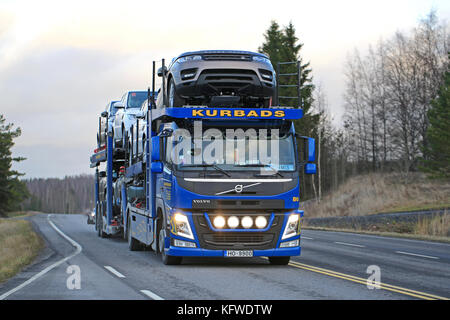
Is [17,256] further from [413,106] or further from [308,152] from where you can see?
[413,106]

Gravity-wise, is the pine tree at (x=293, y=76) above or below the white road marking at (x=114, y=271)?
above

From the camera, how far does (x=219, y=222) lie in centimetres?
1341

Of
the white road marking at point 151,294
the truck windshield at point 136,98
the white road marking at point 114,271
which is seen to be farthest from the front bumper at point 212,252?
the truck windshield at point 136,98

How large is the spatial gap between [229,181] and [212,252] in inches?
57.0

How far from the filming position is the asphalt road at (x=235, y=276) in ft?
34.0

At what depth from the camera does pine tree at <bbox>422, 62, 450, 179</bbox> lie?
4456 cm

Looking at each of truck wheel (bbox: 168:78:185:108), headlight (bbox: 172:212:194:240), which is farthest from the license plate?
truck wheel (bbox: 168:78:185:108)

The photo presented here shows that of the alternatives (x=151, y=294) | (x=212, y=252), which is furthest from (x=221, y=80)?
(x=151, y=294)

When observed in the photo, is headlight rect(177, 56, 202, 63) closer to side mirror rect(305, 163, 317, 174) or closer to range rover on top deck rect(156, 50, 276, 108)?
range rover on top deck rect(156, 50, 276, 108)

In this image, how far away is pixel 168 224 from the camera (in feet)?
45.3

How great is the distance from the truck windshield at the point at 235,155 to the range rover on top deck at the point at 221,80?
1.08 metres

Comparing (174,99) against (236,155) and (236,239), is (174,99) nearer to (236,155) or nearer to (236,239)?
(236,155)

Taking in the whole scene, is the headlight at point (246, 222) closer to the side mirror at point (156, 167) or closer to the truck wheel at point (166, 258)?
the truck wheel at point (166, 258)
